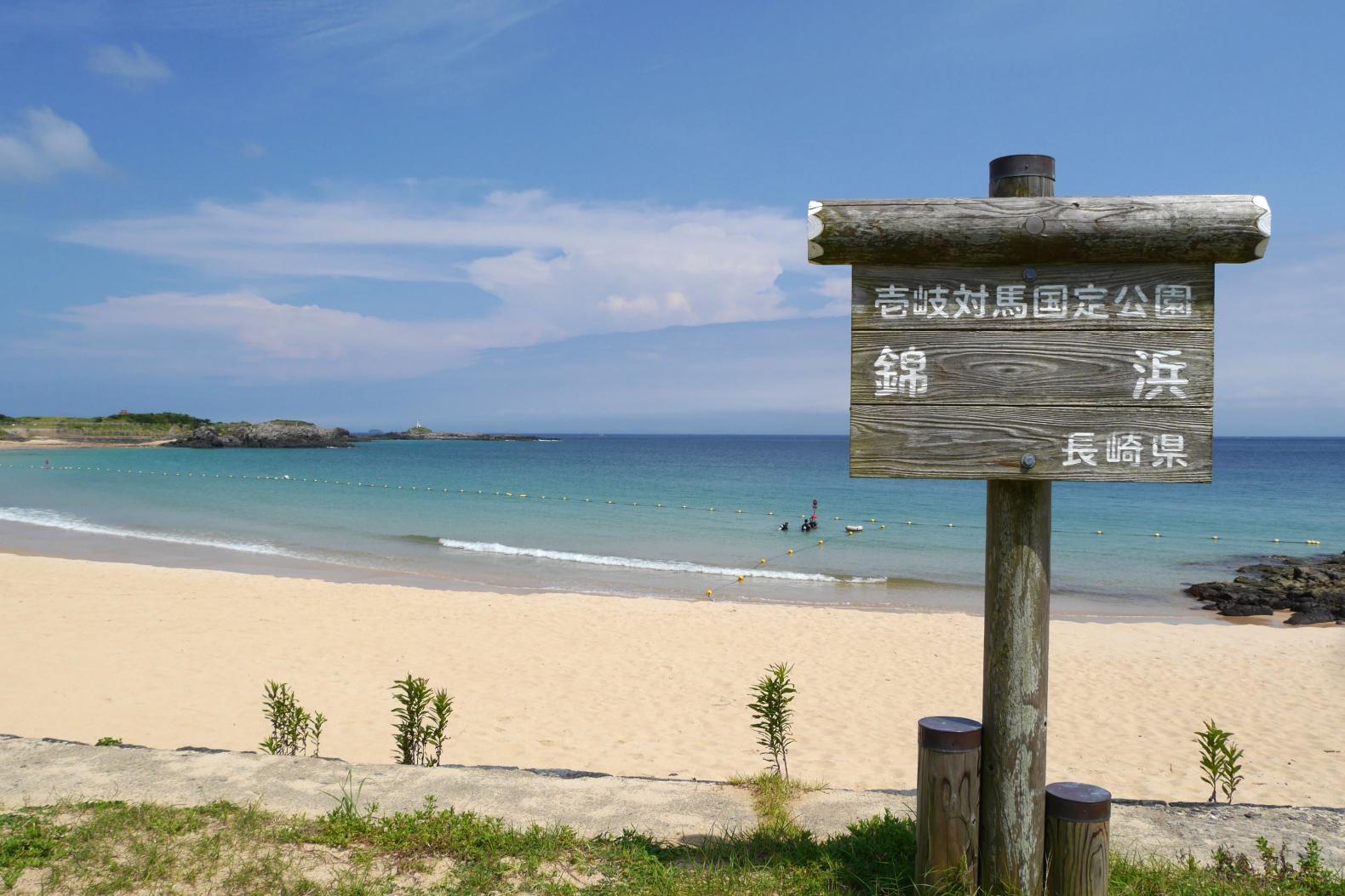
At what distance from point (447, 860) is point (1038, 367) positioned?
3.16 m

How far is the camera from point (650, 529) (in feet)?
93.0

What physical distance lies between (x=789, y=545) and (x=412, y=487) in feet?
94.9

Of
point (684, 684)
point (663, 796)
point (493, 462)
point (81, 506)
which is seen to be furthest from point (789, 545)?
point (493, 462)

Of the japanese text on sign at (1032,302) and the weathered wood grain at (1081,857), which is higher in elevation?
the japanese text on sign at (1032,302)

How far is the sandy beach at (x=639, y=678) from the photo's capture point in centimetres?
732

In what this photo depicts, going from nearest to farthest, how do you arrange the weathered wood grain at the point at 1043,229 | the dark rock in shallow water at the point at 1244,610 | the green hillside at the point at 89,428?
1. the weathered wood grain at the point at 1043,229
2. the dark rock in shallow water at the point at 1244,610
3. the green hillside at the point at 89,428

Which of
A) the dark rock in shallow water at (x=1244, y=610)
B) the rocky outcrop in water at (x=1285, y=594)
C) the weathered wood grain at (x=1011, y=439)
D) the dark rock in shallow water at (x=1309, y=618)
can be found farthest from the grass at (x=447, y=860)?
the rocky outcrop in water at (x=1285, y=594)

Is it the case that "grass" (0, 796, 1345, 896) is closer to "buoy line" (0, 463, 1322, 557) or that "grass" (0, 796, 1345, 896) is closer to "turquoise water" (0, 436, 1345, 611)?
"turquoise water" (0, 436, 1345, 611)

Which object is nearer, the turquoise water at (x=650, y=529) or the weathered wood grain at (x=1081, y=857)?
the weathered wood grain at (x=1081, y=857)

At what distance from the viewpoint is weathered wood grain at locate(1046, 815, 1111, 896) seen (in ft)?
10.6

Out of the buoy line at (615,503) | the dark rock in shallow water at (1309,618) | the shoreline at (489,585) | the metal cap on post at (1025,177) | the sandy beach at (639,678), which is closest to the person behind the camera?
the metal cap on post at (1025,177)

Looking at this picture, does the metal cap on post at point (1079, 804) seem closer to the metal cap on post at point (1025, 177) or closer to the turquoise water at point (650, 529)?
the metal cap on post at point (1025, 177)

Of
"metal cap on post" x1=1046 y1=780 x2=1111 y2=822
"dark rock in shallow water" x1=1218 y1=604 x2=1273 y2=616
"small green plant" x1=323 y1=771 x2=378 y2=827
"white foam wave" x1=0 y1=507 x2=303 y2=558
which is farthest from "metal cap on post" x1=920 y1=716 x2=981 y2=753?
"white foam wave" x1=0 y1=507 x2=303 y2=558

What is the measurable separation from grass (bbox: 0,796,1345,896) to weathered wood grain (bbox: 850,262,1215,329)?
2.24 metres
